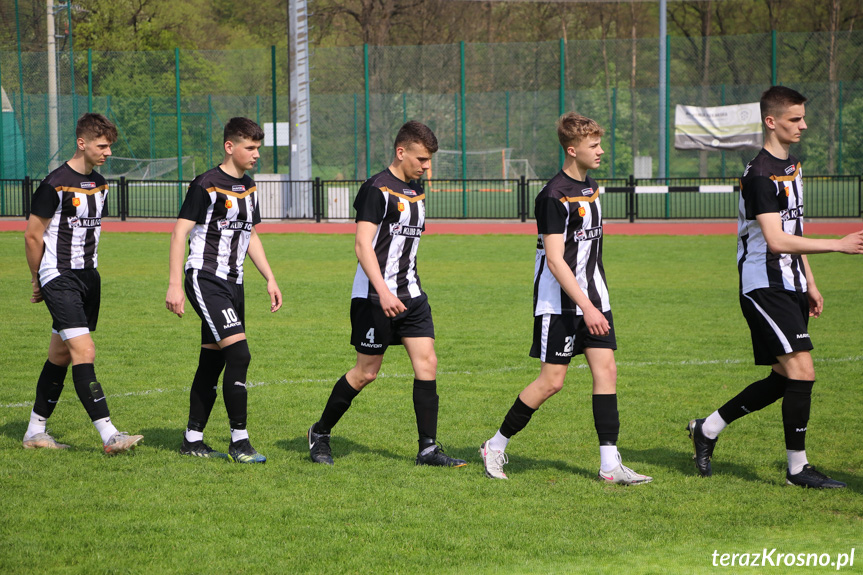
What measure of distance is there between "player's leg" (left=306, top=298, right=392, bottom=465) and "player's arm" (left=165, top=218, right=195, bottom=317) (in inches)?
37.3

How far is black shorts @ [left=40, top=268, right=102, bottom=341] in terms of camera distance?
5641 millimetres

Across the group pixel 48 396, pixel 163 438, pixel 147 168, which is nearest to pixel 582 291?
pixel 163 438

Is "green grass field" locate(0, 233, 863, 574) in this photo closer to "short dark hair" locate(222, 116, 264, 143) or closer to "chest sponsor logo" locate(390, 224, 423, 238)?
"chest sponsor logo" locate(390, 224, 423, 238)

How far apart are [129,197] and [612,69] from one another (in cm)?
1946

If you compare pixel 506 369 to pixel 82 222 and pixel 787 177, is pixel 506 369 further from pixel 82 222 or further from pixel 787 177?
pixel 82 222

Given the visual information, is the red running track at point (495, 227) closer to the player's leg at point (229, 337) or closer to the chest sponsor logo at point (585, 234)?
the player's leg at point (229, 337)

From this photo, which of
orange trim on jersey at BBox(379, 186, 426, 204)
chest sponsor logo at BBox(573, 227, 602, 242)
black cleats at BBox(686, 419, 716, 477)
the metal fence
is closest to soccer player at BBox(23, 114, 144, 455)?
orange trim on jersey at BBox(379, 186, 426, 204)

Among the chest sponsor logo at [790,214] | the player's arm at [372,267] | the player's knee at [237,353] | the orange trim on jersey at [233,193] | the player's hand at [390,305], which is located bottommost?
the player's knee at [237,353]

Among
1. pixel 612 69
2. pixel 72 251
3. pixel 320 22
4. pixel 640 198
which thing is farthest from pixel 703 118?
pixel 320 22

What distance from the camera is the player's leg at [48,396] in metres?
5.80

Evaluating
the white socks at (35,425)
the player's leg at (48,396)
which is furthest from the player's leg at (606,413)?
the white socks at (35,425)

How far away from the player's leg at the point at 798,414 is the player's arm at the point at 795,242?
58 cm

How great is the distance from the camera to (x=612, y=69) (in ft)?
120

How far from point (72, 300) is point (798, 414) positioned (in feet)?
13.5
